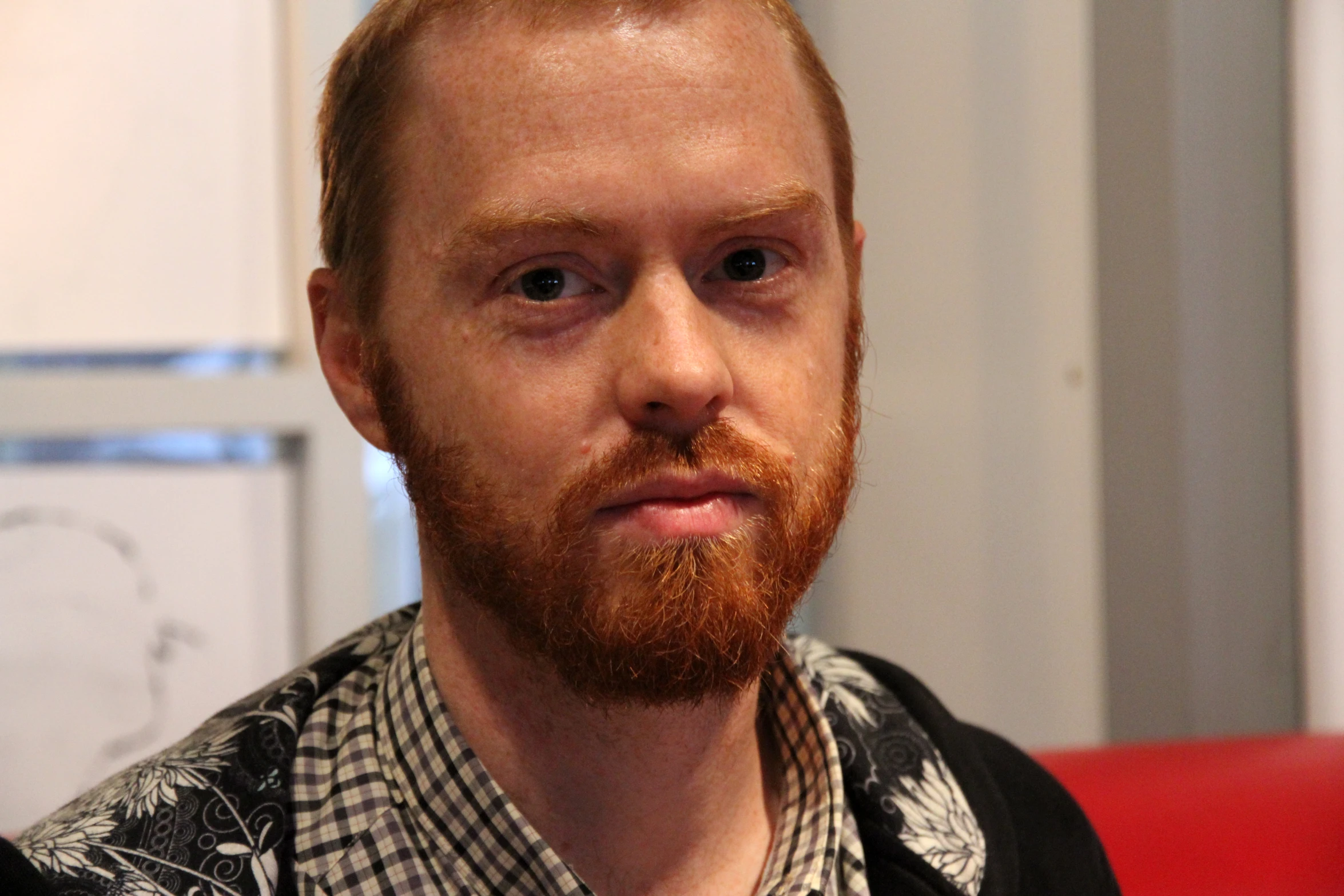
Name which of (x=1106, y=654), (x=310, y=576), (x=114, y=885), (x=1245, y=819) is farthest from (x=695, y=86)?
(x=1106, y=654)

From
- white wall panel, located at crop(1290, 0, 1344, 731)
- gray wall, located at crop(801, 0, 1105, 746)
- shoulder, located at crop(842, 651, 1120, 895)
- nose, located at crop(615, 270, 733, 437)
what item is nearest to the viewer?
nose, located at crop(615, 270, 733, 437)

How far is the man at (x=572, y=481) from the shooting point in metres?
0.89

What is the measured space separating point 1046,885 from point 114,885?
0.71 meters

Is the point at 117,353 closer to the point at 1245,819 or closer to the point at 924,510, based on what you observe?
the point at 924,510

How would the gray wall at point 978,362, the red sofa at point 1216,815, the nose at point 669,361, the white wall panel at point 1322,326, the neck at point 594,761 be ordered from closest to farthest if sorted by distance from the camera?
the nose at point 669,361 → the neck at point 594,761 → the red sofa at point 1216,815 → the white wall panel at point 1322,326 → the gray wall at point 978,362

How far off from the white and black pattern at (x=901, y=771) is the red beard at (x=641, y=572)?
219 millimetres

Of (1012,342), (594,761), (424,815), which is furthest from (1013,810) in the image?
(1012,342)

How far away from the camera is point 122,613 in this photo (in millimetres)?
1708

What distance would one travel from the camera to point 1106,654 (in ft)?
5.89

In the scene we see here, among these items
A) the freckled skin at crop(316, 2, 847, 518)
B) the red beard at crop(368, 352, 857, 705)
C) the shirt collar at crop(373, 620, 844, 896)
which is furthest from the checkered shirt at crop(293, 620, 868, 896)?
the freckled skin at crop(316, 2, 847, 518)

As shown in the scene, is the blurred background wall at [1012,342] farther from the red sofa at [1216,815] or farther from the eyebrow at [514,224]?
the eyebrow at [514,224]

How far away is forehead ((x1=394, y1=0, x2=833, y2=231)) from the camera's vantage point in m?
0.89

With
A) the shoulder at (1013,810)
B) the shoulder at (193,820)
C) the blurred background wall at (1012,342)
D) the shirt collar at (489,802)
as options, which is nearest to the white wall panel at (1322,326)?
the blurred background wall at (1012,342)

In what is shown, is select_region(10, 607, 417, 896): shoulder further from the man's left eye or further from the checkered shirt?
the man's left eye
